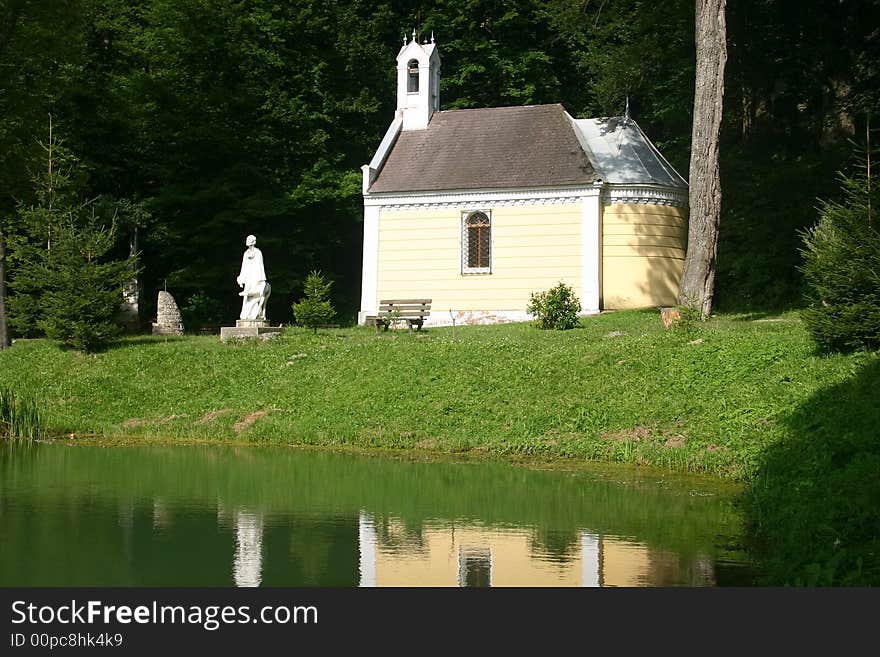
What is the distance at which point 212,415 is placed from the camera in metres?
21.0

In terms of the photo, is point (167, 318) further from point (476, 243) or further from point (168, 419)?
point (168, 419)

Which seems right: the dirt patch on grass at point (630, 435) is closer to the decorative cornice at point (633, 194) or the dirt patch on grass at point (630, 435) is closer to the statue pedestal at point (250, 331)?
the statue pedestal at point (250, 331)

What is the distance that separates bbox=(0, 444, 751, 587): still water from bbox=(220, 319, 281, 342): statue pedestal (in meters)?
8.47

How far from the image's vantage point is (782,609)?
7.84 meters

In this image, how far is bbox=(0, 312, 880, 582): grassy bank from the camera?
15906mm

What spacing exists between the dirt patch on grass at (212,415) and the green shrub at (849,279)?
11.1 m

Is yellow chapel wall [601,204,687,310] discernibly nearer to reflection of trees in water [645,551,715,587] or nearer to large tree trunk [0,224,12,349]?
large tree trunk [0,224,12,349]

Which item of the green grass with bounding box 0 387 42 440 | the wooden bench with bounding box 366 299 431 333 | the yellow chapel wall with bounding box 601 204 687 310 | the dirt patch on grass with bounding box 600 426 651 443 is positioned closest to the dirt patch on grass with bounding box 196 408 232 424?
the green grass with bounding box 0 387 42 440

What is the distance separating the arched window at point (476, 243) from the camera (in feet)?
105

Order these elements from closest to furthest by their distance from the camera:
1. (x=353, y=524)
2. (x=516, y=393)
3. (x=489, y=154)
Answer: (x=353, y=524) → (x=516, y=393) → (x=489, y=154)

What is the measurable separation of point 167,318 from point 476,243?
938cm

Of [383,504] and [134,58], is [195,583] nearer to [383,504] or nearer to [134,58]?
[383,504]

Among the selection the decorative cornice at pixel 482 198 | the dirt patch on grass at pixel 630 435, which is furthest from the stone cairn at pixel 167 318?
the dirt patch on grass at pixel 630 435

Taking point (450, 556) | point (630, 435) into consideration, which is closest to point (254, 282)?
point (630, 435)
